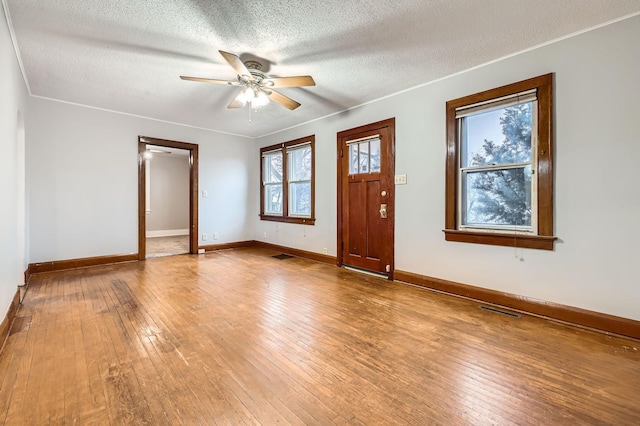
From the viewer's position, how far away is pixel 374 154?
14.1ft

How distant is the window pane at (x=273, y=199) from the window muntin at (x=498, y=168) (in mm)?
3854

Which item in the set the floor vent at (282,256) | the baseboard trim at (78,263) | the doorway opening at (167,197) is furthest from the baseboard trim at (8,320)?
the doorway opening at (167,197)

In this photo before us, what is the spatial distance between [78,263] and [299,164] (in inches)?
161

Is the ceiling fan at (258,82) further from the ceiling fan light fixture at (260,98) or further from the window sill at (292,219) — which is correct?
the window sill at (292,219)

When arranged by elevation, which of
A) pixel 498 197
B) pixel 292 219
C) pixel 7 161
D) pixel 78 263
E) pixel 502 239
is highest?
pixel 7 161

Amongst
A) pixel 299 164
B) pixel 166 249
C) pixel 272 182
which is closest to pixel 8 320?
pixel 166 249

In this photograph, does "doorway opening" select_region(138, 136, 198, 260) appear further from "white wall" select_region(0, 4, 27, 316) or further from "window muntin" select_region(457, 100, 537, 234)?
"window muntin" select_region(457, 100, 537, 234)

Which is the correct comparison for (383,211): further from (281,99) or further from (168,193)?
(168,193)

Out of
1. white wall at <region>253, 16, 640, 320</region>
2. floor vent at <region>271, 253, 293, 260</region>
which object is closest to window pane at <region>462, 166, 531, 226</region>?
white wall at <region>253, 16, 640, 320</region>

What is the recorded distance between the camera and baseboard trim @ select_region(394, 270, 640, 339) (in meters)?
2.36

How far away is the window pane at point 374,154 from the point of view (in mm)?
4234

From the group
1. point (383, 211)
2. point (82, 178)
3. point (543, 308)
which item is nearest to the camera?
point (543, 308)

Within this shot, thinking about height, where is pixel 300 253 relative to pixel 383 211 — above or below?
below

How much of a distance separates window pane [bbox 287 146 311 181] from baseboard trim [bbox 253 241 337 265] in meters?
1.46
